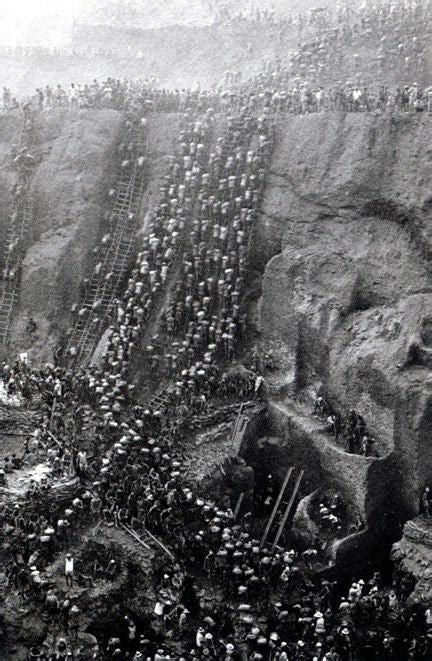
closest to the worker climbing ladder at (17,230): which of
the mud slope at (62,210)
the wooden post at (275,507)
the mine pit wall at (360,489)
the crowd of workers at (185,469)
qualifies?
the mud slope at (62,210)

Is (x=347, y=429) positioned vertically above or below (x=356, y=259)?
below

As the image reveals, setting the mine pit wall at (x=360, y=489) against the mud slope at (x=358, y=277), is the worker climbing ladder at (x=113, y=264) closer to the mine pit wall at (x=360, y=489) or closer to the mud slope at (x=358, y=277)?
the mud slope at (x=358, y=277)

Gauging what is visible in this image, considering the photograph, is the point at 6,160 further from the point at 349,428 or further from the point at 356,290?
the point at 349,428

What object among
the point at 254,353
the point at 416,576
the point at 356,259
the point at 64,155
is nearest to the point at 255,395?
the point at 254,353

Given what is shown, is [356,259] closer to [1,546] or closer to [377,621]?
[377,621]

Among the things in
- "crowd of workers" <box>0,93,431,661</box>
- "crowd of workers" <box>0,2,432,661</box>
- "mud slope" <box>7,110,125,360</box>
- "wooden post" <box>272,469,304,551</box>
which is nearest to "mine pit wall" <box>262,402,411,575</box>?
"wooden post" <box>272,469,304,551</box>

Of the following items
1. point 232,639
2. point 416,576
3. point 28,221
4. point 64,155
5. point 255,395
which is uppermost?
point 64,155

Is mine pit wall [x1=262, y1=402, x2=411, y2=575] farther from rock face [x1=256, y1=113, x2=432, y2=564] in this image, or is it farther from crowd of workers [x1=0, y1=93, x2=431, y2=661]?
crowd of workers [x1=0, y1=93, x2=431, y2=661]
